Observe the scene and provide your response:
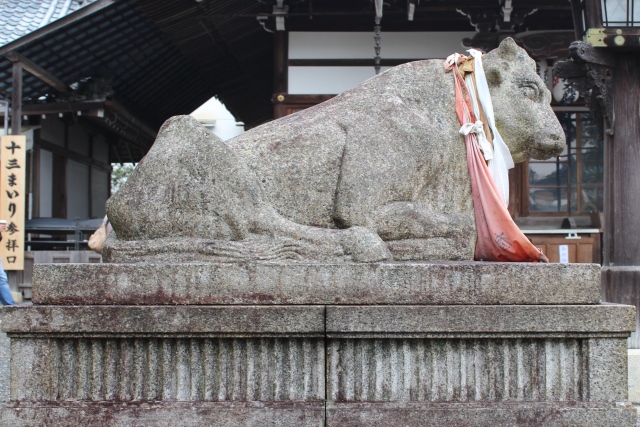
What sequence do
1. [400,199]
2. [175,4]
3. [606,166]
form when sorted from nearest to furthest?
[400,199] → [606,166] → [175,4]

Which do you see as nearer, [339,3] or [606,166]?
[606,166]

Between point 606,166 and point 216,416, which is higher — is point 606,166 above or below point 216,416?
above

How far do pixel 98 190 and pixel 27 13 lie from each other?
5.59 metres

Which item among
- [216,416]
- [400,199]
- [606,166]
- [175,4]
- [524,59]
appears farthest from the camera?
[175,4]

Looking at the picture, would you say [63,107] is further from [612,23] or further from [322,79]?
[612,23]

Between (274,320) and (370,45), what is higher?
(370,45)

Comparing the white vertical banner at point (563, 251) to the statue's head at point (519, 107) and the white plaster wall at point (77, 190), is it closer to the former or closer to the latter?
the statue's head at point (519, 107)

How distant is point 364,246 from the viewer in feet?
12.2

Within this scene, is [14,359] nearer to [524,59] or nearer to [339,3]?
[524,59]

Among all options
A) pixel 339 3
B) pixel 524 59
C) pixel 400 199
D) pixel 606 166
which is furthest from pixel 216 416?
pixel 339 3

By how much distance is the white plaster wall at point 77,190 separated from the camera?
16281mm

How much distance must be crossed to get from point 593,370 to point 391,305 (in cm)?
98

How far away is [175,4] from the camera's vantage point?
469 inches

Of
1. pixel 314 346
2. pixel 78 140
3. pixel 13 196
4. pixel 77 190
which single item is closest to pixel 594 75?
pixel 314 346
